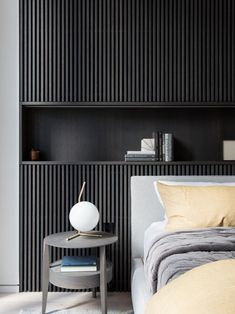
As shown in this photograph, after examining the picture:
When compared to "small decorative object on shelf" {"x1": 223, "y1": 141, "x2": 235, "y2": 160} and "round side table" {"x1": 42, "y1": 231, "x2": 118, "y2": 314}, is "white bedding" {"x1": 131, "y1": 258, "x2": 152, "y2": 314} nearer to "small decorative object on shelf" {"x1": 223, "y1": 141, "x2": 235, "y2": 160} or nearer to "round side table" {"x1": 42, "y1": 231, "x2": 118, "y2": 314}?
"round side table" {"x1": 42, "y1": 231, "x2": 118, "y2": 314}

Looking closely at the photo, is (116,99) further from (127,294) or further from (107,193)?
(127,294)

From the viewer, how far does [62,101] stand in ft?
11.6

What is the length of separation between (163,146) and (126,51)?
32.1 inches

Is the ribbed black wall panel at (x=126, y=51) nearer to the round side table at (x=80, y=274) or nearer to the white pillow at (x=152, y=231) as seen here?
the white pillow at (x=152, y=231)

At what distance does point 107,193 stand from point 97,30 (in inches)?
51.3

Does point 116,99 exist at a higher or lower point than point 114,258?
higher

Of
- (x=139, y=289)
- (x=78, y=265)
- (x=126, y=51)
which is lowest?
(x=139, y=289)

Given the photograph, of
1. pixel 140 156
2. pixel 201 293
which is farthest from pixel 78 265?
pixel 201 293

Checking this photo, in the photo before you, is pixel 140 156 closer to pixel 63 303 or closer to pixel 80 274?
pixel 80 274

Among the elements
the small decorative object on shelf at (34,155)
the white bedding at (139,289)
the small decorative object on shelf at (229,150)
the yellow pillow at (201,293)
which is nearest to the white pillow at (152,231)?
the white bedding at (139,289)

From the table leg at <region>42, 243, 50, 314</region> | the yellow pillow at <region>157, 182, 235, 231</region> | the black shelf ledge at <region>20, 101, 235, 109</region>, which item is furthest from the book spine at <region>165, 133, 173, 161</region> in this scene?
the table leg at <region>42, 243, 50, 314</region>

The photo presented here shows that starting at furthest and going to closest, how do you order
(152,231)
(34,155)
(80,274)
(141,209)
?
(34,155), (141,209), (152,231), (80,274)

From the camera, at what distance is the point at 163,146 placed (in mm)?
3625

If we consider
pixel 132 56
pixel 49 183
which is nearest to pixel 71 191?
pixel 49 183
